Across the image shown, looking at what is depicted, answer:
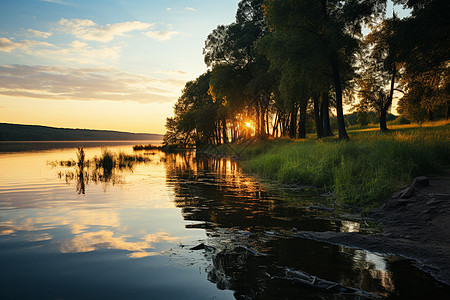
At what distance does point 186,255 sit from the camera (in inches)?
221

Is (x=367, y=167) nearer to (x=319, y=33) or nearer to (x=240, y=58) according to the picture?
(x=319, y=33)

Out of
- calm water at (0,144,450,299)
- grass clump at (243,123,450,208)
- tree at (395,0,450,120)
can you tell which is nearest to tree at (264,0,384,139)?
tree at (395,0,450,120)

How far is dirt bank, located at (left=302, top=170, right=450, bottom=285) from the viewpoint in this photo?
16.8ft

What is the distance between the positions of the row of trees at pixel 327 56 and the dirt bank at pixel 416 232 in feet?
43.0

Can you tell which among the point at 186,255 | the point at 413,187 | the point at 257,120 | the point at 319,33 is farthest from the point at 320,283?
the point at 257,120

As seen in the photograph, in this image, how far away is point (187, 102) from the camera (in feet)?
259

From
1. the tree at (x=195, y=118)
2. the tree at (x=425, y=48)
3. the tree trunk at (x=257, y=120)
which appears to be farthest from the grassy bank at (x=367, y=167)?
the tree at (x=195, y=118)

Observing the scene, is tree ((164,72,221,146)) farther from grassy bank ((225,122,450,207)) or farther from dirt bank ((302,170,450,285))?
dirt bank ((302,170,450,285))

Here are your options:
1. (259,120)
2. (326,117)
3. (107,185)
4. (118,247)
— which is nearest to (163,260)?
(118,247)

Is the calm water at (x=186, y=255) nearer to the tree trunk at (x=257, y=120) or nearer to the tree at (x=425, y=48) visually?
the tree at (x=425, y=48)

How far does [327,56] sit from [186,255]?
23.3 metres

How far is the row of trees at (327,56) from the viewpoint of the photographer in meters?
18.5

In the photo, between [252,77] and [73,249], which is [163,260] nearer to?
[73,249]

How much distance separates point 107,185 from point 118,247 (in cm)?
1038
